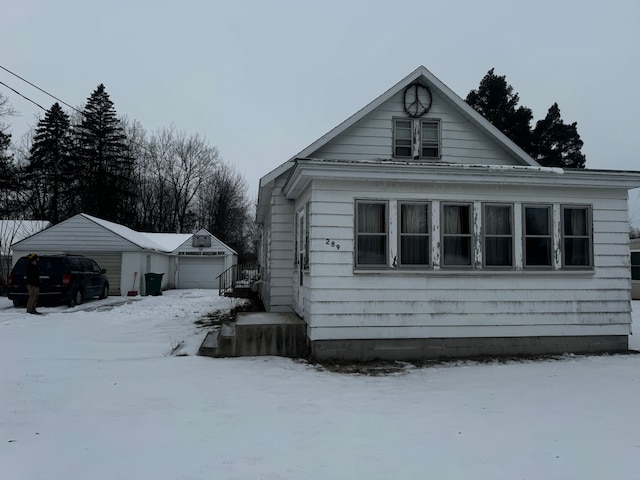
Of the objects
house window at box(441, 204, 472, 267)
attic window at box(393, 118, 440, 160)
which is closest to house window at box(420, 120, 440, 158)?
attic window at box(393, 118, 440, 160)

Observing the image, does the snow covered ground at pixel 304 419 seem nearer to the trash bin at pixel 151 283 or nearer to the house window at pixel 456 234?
the house window at pixel 456 234

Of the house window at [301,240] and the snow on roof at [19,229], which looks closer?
the house window at [301,240]

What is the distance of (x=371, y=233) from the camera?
7.92 metres

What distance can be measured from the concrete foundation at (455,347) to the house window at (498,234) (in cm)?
143

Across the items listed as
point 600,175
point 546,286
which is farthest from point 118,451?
point 600,175

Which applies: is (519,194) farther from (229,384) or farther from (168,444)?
(168,444)

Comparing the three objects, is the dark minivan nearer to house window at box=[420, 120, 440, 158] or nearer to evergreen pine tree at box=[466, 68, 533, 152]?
house window at box=[420, 120, 440, 158]

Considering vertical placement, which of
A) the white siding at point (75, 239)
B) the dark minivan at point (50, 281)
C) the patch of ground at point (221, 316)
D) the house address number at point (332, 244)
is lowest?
the patch of ground at point (221, 316)

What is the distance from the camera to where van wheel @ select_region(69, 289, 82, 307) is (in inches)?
615

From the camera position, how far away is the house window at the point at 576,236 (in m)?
8.44

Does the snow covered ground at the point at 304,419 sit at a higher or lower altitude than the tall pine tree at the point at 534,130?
lower

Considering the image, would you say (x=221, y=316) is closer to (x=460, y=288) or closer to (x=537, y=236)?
(x=460, y=288)

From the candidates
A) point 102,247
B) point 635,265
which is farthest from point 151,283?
point 635,265

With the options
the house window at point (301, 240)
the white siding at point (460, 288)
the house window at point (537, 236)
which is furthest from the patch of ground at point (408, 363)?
the house window at point (301, 240)
